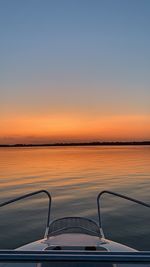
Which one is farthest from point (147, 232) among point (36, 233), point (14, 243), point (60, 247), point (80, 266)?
point (80, 266)

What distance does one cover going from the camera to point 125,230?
39.7 ft

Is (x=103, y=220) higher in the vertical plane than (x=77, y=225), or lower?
lower

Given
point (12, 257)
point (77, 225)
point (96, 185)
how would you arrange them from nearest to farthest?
point (12, 257)
point (77, 225)
point (96, 185)

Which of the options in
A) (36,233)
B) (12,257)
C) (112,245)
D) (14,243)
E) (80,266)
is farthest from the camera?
(36,233)

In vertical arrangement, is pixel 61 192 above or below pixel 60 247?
below

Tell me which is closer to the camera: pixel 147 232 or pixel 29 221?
pixel 147 232

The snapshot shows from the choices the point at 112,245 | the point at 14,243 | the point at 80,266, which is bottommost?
the point at 14,243

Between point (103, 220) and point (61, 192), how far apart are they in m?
7.64

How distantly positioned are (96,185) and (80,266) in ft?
66.9

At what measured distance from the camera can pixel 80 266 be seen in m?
3.44

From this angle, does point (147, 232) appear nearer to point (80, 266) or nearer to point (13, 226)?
point (13, 226)

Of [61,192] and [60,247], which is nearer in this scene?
[60,247]

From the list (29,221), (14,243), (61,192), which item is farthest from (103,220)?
(61,192)

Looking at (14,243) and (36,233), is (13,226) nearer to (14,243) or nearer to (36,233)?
(36,233)
